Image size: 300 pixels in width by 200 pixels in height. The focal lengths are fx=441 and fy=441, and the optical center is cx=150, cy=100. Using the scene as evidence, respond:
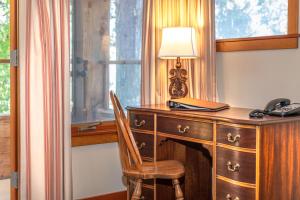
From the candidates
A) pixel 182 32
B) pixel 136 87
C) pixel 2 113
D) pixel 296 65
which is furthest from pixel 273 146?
pixel 2 113

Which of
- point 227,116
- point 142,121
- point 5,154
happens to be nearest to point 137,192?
point 142,121

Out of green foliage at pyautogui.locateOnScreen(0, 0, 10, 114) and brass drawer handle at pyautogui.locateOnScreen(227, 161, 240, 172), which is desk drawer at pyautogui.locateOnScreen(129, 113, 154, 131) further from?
green foliage at pyautogui.locateOnScreen(0, 0, 10, 114)

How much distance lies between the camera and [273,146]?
231cm

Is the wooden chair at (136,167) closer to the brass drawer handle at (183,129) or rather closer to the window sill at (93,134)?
the brass drawer handle at (183,129)

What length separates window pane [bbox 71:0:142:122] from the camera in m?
3.35

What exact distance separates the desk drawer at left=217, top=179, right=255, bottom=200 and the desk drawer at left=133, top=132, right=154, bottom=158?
66 centimetres

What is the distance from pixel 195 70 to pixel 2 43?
145 centimetres

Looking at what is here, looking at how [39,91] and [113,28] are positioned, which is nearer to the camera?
[39,91]

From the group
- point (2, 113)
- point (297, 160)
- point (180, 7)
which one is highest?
point (180, 7)

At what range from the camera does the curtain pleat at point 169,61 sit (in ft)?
11.3

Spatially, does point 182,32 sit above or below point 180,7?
below

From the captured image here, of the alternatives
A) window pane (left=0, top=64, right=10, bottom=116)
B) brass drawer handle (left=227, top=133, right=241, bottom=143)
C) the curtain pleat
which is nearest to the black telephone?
brass drawer handle (left=227, top=133, right=241, bottom=143)

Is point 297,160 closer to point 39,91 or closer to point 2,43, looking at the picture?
point 39,91

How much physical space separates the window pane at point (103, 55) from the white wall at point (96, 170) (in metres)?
0.25
